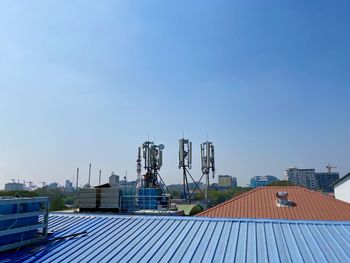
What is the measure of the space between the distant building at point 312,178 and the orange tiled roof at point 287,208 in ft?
467

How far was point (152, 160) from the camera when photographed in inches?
1383

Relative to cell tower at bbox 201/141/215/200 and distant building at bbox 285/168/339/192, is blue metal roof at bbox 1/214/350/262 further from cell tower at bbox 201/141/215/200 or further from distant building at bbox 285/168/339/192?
distant building at bbox 285/168/339/192

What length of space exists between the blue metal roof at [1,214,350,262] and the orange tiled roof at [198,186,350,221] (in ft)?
35.4

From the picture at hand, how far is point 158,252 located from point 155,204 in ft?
57.6

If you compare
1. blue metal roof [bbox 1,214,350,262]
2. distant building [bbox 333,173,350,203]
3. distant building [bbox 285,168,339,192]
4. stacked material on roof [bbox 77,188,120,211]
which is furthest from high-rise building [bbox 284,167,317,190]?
blue metal roof [bbox 1,214,350,262]

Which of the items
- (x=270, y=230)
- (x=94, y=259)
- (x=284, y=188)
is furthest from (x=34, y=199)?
(x=284, y=188)

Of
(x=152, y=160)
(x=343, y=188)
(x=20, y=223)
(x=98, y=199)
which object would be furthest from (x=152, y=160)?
(x=20, y=223)

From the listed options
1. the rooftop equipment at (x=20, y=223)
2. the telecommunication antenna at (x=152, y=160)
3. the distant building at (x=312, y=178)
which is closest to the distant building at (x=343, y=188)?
the telecommunication antenna at (x=152, y=160)

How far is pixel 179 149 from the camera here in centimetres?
3597

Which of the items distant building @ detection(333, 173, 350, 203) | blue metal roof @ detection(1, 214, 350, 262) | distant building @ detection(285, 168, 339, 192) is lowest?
blue metal roof @ detection(1, 214, 350, 262)

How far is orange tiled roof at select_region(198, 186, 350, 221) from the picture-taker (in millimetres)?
18984

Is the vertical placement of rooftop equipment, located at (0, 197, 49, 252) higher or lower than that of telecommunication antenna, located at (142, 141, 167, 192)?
lower

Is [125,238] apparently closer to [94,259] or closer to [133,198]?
[94,259]

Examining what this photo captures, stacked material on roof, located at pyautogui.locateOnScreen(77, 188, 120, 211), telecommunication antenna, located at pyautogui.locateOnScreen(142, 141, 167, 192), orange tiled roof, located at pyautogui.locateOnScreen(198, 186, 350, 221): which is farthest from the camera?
telecommunication antenna, located at pyautogui.locateOnScreen(142, 141, 167, 192)
